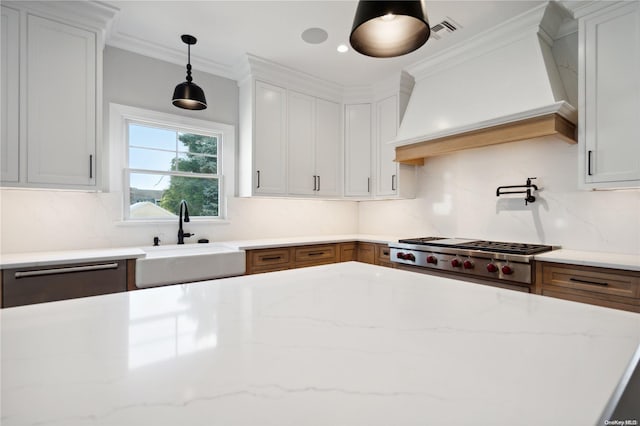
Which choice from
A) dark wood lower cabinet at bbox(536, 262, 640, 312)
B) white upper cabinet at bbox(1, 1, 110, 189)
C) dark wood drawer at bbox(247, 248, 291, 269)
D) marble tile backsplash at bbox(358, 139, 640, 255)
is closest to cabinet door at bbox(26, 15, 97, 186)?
white upper cabinet at bbox(1, 1, 110, 189)

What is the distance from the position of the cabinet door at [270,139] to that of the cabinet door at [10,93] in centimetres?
179

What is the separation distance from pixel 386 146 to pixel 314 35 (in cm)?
141

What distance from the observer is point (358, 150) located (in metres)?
3.91

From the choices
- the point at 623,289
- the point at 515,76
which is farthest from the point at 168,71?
the point at 623,289

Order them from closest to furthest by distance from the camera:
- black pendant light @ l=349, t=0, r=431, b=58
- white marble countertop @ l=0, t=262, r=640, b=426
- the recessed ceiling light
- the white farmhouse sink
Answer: white marble countertop @ l=0, t=262, r=640, b=426 → black pendant light @ l=349, t=0, r=431, b=58 → the white farmhouse sink → the recessed ceiling light

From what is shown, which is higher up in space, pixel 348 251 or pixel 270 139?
pixel 270 139

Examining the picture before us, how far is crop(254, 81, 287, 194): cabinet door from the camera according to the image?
132 inches

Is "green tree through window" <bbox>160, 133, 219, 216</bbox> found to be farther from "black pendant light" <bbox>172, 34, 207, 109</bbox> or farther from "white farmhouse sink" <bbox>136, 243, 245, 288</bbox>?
"black pendant light" <bbox>172, 34, 207, 109</bbox>

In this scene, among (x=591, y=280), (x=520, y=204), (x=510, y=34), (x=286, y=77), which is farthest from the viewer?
(x=286, y=77)

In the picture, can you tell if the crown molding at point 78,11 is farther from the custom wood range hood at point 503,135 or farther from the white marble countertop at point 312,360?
the custom wood range hood at point 503,135

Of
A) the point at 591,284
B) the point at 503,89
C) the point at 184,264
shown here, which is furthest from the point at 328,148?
the point at 591,284

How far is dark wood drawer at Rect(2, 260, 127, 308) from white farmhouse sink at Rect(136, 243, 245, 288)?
0.16m

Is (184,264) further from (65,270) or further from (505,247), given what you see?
(505,247)

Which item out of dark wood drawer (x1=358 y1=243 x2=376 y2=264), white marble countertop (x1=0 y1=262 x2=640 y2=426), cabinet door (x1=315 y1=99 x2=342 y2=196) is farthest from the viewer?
cabinet door (x1=315 y1=99 x2=342 y2=196)
